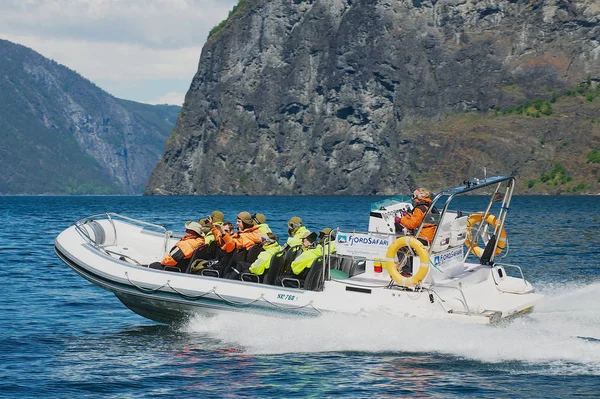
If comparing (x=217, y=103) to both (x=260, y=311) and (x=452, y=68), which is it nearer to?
(x=452, y=68)

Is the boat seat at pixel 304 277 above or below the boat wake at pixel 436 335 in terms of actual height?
above

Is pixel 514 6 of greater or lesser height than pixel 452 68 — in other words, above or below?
above

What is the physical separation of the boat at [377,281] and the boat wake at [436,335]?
17 centimetres

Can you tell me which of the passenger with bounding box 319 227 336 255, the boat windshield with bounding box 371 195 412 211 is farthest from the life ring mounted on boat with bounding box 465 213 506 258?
the passenger with bounding box 319 227 336 255

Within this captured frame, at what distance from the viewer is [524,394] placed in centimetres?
1135

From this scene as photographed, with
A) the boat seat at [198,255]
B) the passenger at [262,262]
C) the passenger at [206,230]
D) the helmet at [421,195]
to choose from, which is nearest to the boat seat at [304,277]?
the passenger at [262,262]

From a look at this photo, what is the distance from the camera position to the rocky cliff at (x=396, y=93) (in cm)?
13125

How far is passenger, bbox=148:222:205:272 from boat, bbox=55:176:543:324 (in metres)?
0.28

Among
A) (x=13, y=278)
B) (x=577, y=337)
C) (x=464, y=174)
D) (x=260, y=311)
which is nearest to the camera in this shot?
(x=577, y=337)

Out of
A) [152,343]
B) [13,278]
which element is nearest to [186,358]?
[152,343]

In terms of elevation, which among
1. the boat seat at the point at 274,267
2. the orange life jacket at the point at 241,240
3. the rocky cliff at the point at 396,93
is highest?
the rocky cliff at the point at 396,93

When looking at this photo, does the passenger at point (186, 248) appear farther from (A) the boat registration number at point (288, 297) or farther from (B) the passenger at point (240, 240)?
(A) the boat registration number at point (288, 297)

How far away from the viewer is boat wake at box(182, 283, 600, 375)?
12.7 meters

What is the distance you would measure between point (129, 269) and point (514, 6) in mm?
132789
